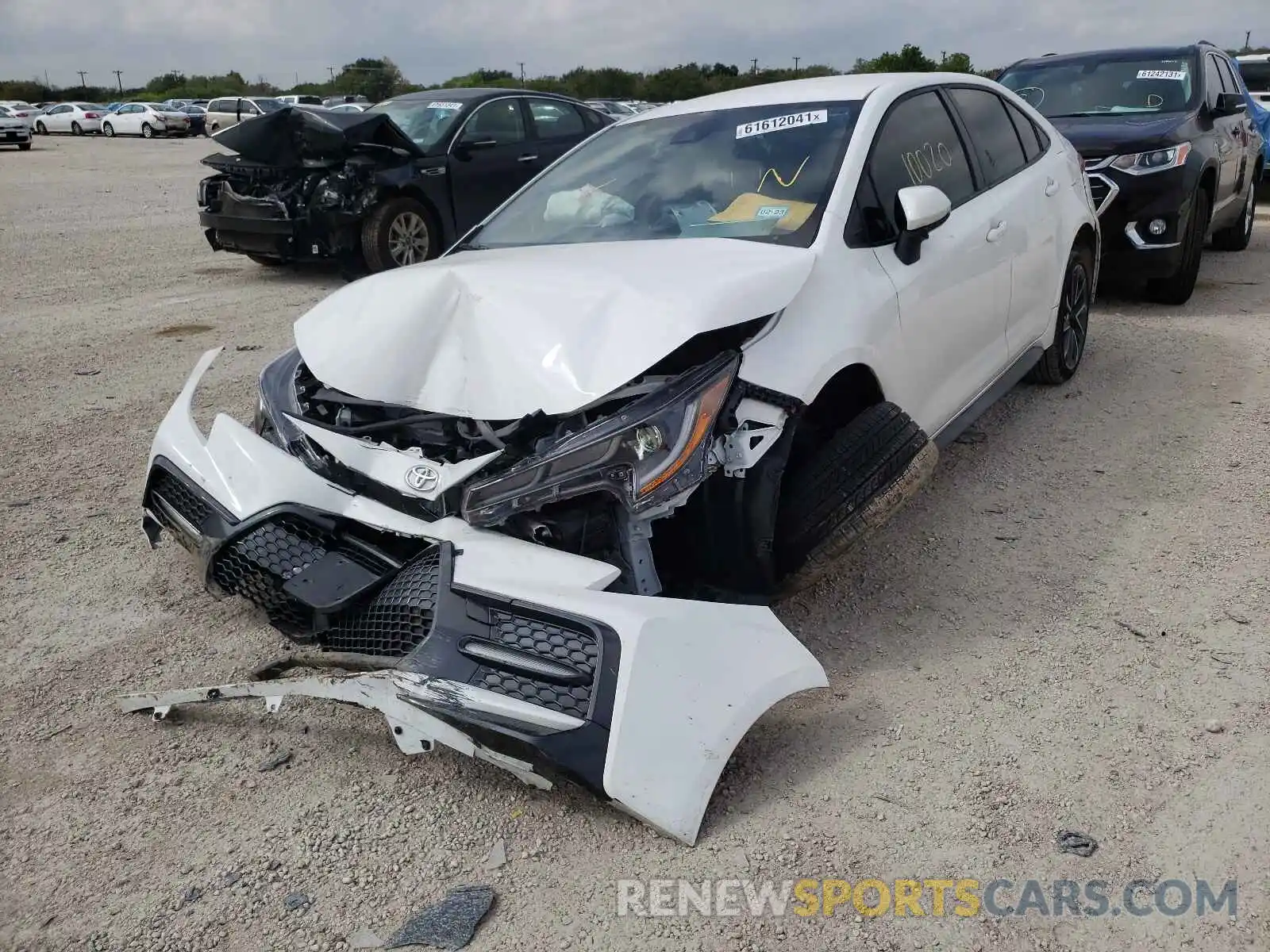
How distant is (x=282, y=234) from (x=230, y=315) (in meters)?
1.10

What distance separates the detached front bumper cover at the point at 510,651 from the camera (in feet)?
7.56

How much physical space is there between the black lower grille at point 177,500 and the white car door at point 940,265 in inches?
87.0

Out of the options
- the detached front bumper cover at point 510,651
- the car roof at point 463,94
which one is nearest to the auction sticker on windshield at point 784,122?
the detached front bumper cover at point 510,651

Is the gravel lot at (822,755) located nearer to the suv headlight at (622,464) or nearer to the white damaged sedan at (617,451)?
the white damaged sedan at (617,451)

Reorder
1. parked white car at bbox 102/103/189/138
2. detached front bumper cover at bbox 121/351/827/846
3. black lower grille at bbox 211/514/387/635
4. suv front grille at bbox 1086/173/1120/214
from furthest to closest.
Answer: parked white car at bbox 102/103/189/138, suv front grille at bbox 1086/173/1120/214, black lower grille at bbox 211/514/387/635, detached front bumper cover at bbox 121/351/827/846

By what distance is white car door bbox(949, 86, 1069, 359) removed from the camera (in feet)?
14.6

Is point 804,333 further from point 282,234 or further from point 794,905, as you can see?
point 282,234

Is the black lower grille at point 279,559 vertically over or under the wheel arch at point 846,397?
under

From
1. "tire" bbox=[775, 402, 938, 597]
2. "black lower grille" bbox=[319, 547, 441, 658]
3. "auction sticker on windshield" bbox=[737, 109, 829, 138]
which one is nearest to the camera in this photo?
"black lower grille" bbox=[319, 547, 441, 658]

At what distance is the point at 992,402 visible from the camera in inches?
170

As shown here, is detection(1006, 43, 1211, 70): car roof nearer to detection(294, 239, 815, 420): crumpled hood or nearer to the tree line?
detection(294, 239, 815, 420): crumpled hood

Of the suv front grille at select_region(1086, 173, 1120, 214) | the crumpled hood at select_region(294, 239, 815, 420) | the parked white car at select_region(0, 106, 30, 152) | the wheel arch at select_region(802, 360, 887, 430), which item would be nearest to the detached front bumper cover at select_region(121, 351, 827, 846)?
the crumpled hood at select_region(294, 239, 815, 420)

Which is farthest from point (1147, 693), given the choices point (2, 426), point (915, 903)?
point (2, 426)

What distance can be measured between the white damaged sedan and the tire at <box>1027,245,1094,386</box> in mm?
1446
